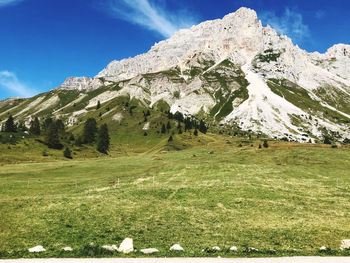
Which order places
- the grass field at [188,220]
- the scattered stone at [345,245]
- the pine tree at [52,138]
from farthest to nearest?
the pine tree at [52,138] < the grass field at [188,220] < the scattered stone at [345,245]

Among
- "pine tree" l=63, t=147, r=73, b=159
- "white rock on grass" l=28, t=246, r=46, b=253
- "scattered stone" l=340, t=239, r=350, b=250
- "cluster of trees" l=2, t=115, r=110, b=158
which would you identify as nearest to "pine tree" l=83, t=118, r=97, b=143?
"cluster of trees" l=2, t=115, r=110, b=158

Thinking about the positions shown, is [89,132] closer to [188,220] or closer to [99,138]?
[99,138]

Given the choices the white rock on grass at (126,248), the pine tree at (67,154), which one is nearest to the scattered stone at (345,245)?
the white rock on grass at (126,248)

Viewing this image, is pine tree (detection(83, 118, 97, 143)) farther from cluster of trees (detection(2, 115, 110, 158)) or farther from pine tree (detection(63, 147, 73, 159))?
pine tree (detection(63, 147, 73, 159))

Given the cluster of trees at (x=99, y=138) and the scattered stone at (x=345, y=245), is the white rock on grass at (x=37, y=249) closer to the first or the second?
the scattered stone at (x=345, y=245)

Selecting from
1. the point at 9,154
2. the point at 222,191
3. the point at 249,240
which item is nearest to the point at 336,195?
the point at 222,191

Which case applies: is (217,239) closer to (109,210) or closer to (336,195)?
(109,210)

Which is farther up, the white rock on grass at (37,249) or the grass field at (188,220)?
the white rock on grass at (37,249)

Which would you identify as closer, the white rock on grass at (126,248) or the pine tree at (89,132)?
the white rock on grass at (126,248)

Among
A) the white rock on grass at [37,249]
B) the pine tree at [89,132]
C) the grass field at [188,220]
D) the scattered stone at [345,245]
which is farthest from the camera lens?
the pine tree at [89,132]

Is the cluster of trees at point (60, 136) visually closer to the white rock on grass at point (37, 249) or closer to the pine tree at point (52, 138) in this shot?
the pine tree at point (52, 138)

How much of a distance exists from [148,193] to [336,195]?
30286 millimetres

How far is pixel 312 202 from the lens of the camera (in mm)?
33938

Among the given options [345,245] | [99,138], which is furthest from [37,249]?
[99,138]
